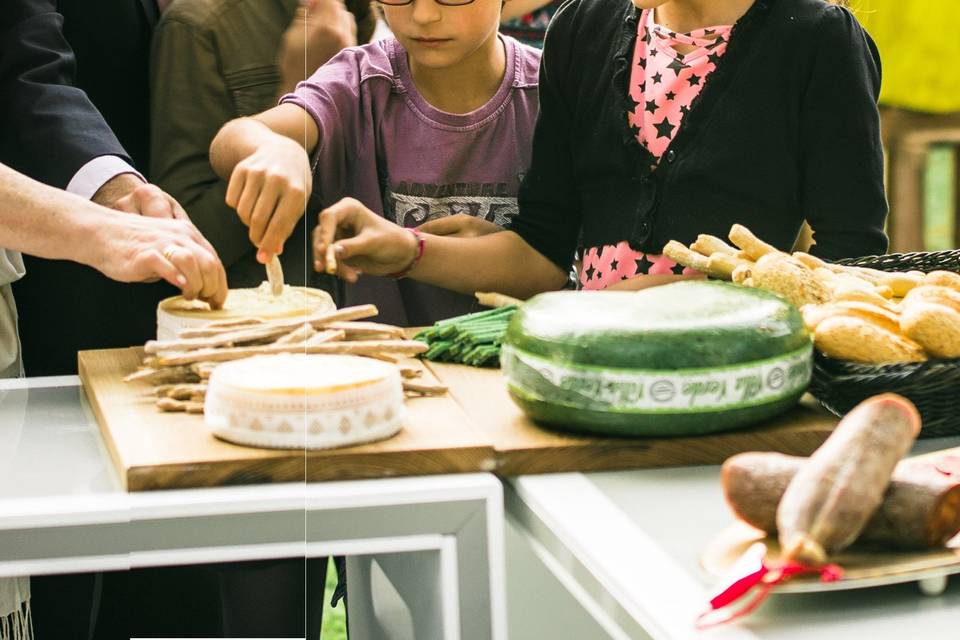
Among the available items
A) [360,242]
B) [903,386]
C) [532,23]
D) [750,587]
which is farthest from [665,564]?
[532,23]

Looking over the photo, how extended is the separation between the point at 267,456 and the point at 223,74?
63 cm

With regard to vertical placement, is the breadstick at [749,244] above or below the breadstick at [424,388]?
above

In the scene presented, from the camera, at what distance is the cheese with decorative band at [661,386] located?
94 cm

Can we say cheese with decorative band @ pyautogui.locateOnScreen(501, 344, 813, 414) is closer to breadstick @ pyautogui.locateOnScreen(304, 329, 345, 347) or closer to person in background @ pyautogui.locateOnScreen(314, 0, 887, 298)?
breadstick @ pyautogui.locateOnScreen(304, 329, 345, 347)

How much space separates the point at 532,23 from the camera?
1789 millimetres

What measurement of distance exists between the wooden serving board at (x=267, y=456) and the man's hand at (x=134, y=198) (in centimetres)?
37

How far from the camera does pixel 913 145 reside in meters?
1.60

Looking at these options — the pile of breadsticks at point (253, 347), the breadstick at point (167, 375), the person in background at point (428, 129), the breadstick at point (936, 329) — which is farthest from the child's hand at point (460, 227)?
the breadstick at point (936, 329)

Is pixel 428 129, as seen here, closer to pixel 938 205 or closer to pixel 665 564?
pixel 938 205

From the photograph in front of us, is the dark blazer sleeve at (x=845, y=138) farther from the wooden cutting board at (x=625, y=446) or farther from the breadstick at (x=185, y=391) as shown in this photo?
the breadstick at (x=185, y=391)

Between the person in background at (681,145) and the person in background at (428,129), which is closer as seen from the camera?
the person in background at (681,145)

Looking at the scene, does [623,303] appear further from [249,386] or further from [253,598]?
[253,598]

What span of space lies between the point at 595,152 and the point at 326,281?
40cm

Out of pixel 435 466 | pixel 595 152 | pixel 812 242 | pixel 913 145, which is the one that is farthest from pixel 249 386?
pixel 913 145
